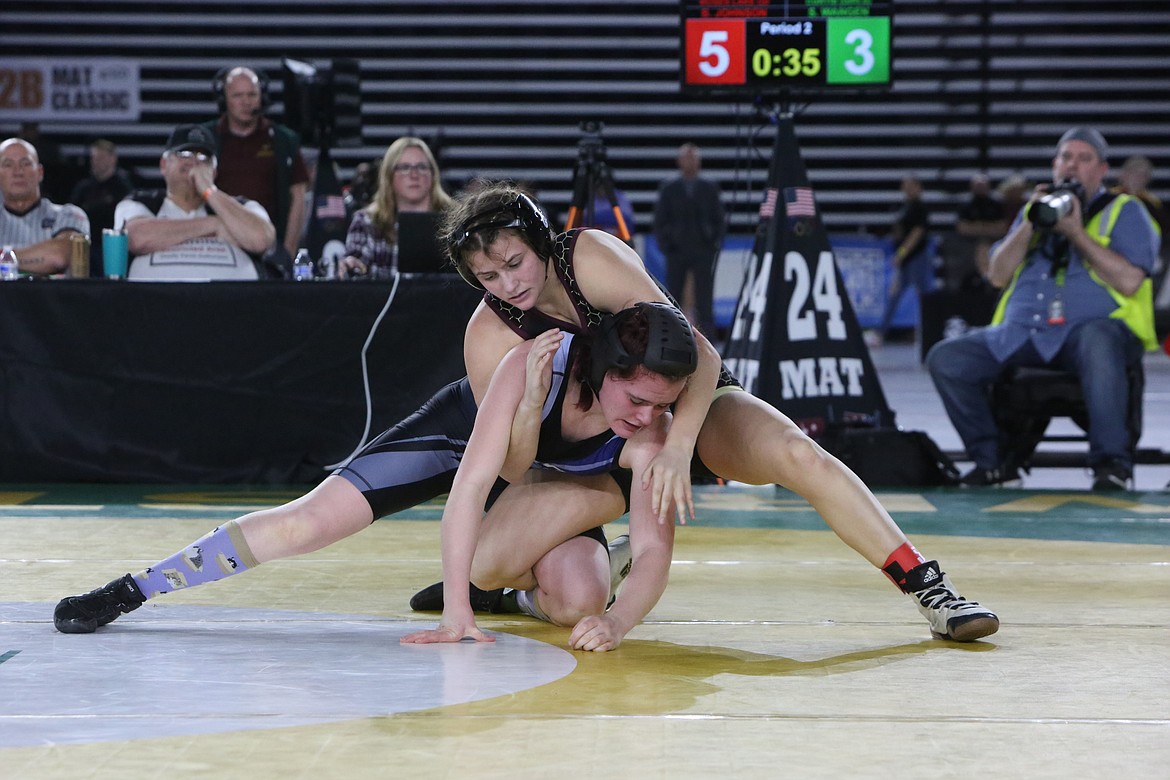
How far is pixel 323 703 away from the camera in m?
2.60

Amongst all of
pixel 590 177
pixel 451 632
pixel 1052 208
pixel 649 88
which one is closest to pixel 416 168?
pixel 590 177

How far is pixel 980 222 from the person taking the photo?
44.7 feet

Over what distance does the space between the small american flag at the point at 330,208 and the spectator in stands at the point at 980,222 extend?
739cm

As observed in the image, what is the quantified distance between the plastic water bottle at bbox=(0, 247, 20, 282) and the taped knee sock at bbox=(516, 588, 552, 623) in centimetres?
327

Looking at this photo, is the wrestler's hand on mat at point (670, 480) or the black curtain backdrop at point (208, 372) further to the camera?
the black curtain backdrop at point (208, 372)

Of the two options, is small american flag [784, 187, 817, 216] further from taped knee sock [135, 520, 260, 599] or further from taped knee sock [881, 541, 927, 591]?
taped knee sock [135, 520, 260, 599]

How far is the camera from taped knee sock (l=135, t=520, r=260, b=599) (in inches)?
129

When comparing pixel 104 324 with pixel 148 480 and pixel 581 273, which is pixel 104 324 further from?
pixel 581 273

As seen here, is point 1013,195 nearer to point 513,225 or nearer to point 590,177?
point 590,177

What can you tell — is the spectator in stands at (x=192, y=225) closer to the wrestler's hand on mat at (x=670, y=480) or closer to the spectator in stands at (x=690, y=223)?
the wrestler's hand on mat at (x=670, y=480)

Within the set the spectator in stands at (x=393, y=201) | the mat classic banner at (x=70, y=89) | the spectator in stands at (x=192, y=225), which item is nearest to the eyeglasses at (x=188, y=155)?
the spectator in stands at (x=192, y=225)

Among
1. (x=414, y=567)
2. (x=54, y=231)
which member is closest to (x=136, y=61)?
(x=54, y=231)

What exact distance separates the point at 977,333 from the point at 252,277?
3029 mm

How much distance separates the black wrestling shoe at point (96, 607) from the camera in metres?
3.22
